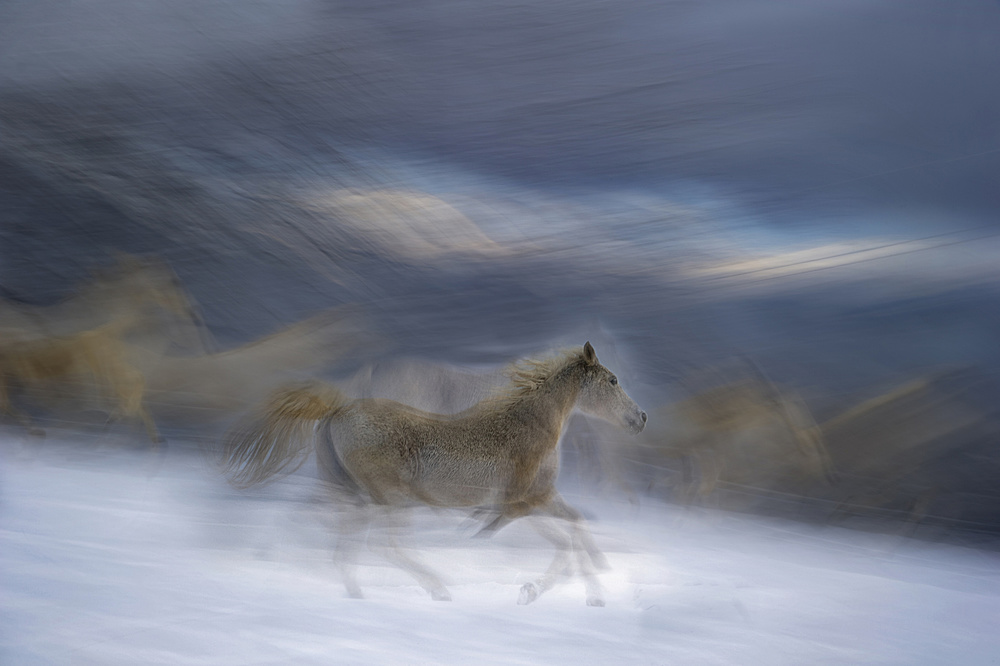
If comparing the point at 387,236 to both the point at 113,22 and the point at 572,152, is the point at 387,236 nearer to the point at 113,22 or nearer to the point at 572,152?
the point at 572,152

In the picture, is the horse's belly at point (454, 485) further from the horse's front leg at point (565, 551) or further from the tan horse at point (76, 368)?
the tan horse at point (76, 368)

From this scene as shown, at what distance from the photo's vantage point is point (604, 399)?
1.62m


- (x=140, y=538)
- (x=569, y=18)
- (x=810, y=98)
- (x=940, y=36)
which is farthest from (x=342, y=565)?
(x=940, y=36)

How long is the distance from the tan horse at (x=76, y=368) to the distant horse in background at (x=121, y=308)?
0.03 m

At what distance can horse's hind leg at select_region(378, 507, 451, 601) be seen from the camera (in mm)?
1620

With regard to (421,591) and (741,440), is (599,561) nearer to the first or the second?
(421,591)

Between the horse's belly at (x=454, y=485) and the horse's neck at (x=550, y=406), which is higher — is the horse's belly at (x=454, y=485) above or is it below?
below

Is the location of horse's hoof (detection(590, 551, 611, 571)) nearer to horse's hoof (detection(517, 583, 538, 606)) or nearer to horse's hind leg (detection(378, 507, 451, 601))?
horse's hoof (detection(517, 583, 538, 606))

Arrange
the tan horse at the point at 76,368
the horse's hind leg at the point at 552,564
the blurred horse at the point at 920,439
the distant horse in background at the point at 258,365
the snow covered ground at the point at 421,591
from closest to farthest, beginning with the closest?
the snow covered ground at the point at 421,591 → the horse's hind leg at the point at 552,564 → the blurred horse at the point at 920,439 → the distant horse in background at the point at 258,365 → the tan horse at the point at 76,368

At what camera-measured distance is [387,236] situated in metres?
1.94

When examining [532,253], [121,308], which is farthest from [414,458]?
[121,308]

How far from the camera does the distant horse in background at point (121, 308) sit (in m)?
2.01

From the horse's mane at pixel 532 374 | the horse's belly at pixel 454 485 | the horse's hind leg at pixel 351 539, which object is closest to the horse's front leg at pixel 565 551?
the horse's belly at pixel 454 485

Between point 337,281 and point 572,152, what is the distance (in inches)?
27.0
